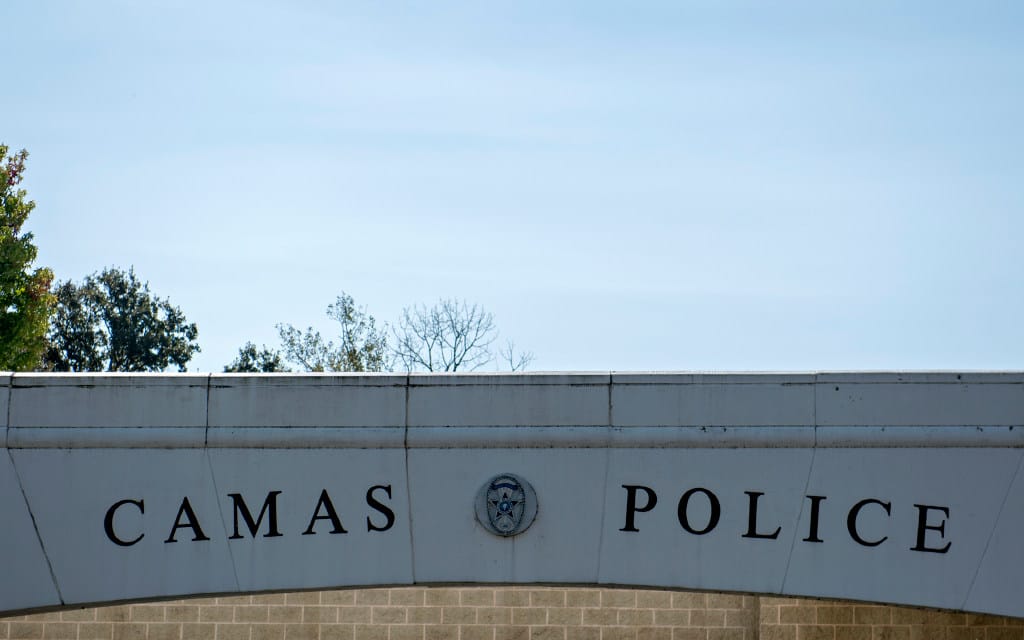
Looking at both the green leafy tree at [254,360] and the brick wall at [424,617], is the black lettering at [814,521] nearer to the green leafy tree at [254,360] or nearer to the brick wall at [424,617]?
the brick wall at [424,617]

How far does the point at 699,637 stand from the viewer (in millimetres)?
14016

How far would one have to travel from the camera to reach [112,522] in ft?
36.6

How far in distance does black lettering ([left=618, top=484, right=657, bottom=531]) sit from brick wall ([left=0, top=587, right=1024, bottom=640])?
3313mm

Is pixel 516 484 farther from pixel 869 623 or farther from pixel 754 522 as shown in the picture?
pixel 869 623

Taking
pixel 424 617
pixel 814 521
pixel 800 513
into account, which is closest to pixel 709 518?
pixel 800 513

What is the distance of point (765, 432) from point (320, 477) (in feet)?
11.8

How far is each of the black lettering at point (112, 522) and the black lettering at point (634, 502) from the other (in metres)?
3.91

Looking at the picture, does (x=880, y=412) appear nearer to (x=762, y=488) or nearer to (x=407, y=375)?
(x=762, y=488)

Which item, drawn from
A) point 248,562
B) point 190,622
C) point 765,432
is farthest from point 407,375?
point 190,622

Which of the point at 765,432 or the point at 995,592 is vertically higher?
the point at 765,432

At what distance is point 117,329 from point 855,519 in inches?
1894

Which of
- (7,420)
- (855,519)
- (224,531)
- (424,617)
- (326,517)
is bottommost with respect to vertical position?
(424,617)

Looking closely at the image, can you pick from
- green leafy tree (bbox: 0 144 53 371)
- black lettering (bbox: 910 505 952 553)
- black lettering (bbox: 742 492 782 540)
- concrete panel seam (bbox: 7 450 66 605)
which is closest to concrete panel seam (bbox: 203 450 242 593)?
concrete panel seam (bbox: 7 450 66 605)

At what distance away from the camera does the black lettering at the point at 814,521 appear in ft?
35.3
